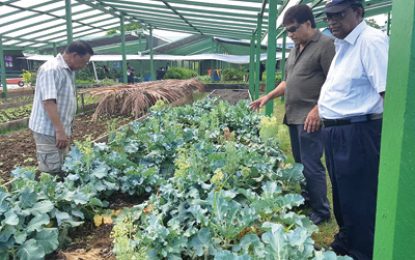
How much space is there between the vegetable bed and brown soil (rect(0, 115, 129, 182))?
6.29ft

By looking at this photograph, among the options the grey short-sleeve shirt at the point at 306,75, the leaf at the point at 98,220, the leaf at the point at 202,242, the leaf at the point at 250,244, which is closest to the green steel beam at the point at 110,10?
the grey short-sleeve shirt at the point at 306,75

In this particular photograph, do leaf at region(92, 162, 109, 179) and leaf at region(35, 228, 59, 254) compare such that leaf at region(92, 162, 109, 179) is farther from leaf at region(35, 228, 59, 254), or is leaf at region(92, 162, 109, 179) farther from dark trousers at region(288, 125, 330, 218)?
dark trousers at region(288, 125, 330, 218)

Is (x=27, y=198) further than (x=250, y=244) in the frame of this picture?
Yes

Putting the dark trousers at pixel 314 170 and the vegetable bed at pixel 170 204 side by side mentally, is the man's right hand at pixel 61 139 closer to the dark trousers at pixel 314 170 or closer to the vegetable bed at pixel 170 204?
the vegetable bed at pixel 170 204

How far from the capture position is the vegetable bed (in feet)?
6.56

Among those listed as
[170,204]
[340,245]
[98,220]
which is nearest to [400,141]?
[170,204]

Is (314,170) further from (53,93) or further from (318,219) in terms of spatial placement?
(53,93)

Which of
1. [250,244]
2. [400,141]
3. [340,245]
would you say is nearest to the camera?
[400,141]

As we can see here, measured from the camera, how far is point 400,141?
113 cm

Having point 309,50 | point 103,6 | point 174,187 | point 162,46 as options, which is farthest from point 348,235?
point 162,46

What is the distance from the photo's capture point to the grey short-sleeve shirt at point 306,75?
3.15 m

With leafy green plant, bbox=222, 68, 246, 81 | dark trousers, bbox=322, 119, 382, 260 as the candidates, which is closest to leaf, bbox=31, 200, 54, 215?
dark trousers, bbox=322, 119, 382, 260

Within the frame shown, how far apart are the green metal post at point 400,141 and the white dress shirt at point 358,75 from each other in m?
1.11

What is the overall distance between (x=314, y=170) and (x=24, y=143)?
5440 mm
